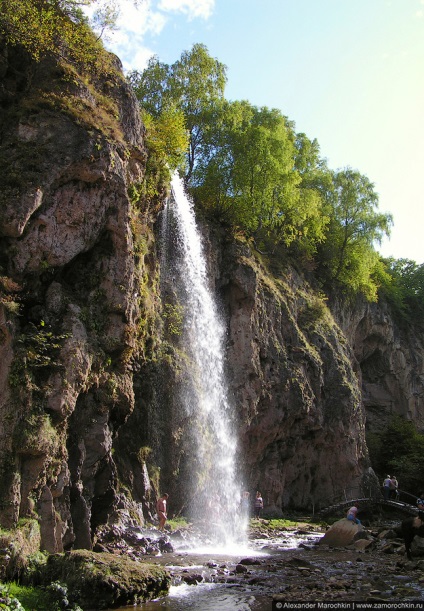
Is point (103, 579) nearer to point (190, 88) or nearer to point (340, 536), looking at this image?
point (340, 536)

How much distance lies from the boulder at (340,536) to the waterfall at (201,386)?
11.5 feet

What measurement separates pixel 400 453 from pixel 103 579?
34414 mm

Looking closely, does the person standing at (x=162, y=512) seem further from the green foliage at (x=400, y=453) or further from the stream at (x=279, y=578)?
the green foliage at (x=400, y=453)

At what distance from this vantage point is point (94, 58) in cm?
2145

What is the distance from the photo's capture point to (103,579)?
10.2 m

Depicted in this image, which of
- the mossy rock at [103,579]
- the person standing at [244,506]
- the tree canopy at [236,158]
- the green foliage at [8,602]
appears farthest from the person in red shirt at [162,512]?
the tree canopy at [236,158]

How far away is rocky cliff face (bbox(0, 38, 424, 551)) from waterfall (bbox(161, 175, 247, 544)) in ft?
3.00

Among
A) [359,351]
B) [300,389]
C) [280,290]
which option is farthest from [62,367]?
[359,351]


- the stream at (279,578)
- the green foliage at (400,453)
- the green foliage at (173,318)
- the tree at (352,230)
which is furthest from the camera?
the tree at (352,230)

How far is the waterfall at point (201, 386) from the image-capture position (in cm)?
2283

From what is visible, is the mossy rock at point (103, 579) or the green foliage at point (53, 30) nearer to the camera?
the mossy rock at point (103, 579)

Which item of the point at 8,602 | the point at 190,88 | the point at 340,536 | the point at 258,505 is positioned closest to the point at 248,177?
the point at 190,88

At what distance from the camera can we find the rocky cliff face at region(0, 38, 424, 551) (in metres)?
14.1

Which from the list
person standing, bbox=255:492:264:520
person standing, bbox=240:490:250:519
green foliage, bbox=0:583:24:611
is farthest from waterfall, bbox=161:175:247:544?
green foliage, bbox=0:583:24:611
